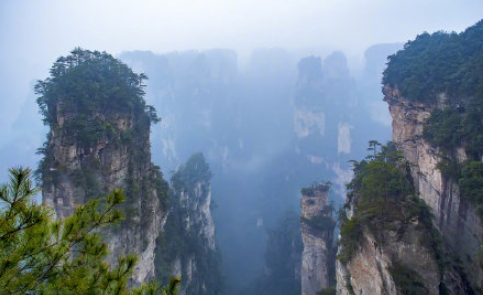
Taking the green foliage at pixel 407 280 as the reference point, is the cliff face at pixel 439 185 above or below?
above

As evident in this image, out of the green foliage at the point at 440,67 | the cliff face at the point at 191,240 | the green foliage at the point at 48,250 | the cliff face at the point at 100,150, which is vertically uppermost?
the green foliage at the point at 440,67

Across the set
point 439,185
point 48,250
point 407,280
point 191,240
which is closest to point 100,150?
point 48,250

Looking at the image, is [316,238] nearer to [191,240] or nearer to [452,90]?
[191,240]

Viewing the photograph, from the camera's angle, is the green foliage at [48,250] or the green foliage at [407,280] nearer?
the green foliage at [48,250]

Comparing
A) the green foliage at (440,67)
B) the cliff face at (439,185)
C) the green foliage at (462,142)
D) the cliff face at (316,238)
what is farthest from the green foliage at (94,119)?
the green foliage at (440,67)

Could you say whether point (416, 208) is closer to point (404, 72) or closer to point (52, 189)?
point (404, 72)

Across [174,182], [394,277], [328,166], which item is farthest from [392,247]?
[328,166]

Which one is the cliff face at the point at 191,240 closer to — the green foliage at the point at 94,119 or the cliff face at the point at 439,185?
the green foliage at the point at 94,119

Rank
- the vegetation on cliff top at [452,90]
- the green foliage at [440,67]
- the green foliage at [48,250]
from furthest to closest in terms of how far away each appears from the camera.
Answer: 1. the green foliage at [440,67]
2. the vegetation on cliff top at [452,90]
3. the green foliage at [48,250]
